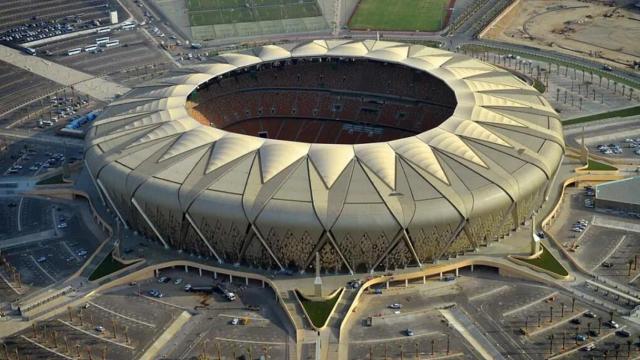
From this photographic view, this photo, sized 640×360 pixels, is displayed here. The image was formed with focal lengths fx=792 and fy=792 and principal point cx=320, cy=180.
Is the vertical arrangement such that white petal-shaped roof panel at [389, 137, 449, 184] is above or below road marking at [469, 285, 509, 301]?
above

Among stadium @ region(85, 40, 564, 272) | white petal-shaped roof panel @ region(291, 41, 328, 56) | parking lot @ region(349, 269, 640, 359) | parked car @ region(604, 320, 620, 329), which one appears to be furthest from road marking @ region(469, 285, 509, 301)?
white petal-shaped roof panel @ region(291, 41, 328, 56)

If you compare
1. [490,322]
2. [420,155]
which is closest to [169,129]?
[420,155]

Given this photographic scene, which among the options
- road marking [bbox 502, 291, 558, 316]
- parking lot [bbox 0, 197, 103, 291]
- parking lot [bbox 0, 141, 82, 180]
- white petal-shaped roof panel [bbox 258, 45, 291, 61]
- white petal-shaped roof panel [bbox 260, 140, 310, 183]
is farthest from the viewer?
white petal-shaped roof panel [bbox 258, 45, 291, 61]

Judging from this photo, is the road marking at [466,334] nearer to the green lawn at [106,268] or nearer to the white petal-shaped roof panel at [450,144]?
the white petal-shaped roof panel at [450,144]

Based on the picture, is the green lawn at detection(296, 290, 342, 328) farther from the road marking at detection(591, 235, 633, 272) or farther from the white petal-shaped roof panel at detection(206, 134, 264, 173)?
the road marking at detection(591, 235, 633, 272)

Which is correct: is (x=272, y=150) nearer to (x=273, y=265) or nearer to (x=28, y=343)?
(x=273, y=265)

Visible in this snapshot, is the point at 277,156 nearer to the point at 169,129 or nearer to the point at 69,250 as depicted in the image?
the point at 169,129
